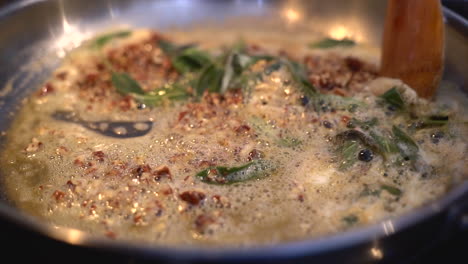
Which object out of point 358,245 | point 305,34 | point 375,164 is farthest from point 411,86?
point 358,245

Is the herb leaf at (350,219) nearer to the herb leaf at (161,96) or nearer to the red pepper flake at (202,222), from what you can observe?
the red pepper flake at (202,222)

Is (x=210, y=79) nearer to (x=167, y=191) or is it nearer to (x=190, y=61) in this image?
(x=190, y=61)

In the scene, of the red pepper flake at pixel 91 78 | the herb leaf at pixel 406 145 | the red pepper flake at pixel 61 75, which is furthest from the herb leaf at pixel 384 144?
the red pepper flake at pixel 61 75

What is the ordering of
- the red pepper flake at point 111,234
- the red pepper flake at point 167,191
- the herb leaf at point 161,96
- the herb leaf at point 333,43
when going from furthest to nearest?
the herb leaf at point 333,43 → the herb leaf at point 161,96 → the red pepper flake at point 167,191 → the red pepper flake at point 111,234

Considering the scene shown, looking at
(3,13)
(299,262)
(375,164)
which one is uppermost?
(3,13)

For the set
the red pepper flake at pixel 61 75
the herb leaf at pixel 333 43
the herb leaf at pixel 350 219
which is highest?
the red pepper flake at pixel 61 75

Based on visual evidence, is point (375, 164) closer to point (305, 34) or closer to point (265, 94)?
point (265, 94)


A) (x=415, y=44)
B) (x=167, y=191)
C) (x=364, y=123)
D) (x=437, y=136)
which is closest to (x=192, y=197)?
(x=167, y=191)
